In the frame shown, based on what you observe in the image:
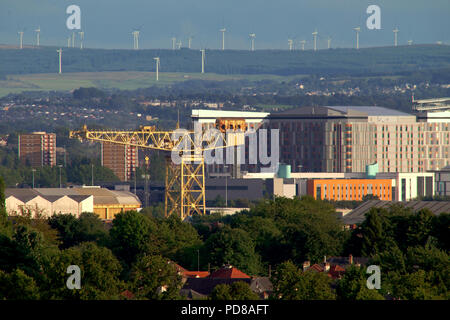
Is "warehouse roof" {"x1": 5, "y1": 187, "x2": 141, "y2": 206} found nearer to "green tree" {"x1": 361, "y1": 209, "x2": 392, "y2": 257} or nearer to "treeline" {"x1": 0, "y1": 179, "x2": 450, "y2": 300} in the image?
"treeline" {"x1": 0, "y1": 179, "x2": 450, "y2": 300}

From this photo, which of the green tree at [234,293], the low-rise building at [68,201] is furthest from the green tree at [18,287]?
the low-rise building at [68,201]

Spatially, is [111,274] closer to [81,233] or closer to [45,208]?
[81,233]

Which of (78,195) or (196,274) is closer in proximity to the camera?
(196,274)

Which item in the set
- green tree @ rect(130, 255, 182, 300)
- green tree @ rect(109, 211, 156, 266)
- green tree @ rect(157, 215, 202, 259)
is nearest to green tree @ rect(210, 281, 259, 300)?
green tree @ rect(130, 255, 182, 300)

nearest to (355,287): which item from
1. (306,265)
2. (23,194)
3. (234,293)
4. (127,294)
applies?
(234,293)

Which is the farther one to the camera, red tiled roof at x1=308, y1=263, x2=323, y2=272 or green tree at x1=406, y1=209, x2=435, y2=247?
green tree at x1=406, y1=209, x2=435, y2=247

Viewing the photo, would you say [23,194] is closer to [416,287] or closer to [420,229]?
[420,229]
